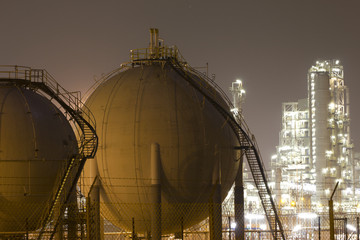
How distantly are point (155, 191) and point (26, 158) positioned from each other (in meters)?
5.92

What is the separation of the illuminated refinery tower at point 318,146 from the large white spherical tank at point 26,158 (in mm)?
43752

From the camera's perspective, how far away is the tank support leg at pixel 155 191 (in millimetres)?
24109

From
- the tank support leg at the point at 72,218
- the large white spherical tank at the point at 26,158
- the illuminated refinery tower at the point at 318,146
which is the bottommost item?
the tank support leg at the point at 72,218

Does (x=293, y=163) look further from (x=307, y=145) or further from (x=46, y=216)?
(x=46, y=216)

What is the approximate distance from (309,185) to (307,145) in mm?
6661

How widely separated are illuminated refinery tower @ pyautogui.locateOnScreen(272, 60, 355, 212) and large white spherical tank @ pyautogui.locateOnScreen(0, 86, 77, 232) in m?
43.8

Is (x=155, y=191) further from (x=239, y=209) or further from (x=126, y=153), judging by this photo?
(x=239, y=209)

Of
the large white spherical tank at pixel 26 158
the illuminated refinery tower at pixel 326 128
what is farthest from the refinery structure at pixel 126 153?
the illuminated refinery tower at pixel 326 128

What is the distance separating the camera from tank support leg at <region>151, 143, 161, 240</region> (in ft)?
79.1

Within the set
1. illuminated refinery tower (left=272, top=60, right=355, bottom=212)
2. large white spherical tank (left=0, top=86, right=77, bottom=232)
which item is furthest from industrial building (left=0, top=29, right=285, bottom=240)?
illuminated refinery tower (left=272, top=60, right=355, bottom=212)

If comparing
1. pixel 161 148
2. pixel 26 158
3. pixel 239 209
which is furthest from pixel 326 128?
pixel 26 158

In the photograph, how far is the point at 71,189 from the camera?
21.2m

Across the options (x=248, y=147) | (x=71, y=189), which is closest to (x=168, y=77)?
(x=248, y=147)

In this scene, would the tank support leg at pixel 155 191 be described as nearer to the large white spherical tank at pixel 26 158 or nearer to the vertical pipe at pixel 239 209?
the large white spherical tank at pixel 26 158
